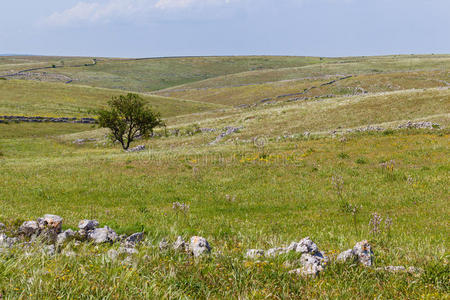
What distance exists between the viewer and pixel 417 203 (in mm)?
12992

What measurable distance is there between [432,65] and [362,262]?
166652 millimetres

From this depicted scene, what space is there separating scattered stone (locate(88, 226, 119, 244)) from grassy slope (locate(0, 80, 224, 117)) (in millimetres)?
74148

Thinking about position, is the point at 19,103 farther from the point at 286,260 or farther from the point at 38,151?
the point at 286,260

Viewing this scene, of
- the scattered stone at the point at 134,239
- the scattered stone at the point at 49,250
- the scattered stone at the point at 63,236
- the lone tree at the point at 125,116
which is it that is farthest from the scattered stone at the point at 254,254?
the lone tree at the point at 125,116

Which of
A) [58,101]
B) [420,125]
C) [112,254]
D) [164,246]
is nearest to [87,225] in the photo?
[112,254]

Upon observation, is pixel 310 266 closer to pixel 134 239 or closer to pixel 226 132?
pixel 134 239

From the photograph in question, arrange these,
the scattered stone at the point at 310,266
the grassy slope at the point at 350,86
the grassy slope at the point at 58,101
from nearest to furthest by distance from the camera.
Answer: the scattered stone at the point at 310,266 < the grassy slope at the point at 58,101 < the grassy slope at the point at 350,86

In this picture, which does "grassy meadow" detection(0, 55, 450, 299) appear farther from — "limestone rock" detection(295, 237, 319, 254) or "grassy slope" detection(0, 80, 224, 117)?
"grassy slope" detection(0, 80, 224, 117)

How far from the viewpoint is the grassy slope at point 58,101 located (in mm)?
80375

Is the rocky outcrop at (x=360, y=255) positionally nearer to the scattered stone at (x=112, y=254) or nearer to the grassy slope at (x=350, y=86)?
the scattered stone at (x=112, y=254)

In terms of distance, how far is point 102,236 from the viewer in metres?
7.46

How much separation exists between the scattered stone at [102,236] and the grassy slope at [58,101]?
74148mm

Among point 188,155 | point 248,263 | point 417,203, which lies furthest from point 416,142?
point 248,263

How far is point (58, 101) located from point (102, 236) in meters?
96.1
